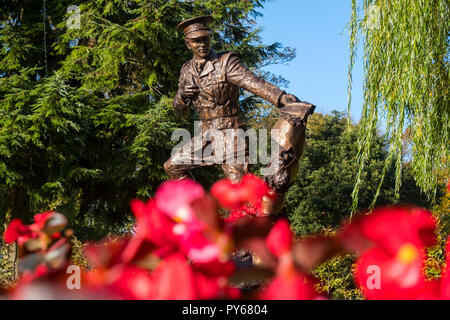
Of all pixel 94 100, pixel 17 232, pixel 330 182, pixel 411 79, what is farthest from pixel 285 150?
pixel 330 182

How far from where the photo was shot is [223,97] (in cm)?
441

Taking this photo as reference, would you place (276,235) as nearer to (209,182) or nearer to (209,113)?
(209,113)

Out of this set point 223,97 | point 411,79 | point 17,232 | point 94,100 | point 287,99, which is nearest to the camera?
point 17,232

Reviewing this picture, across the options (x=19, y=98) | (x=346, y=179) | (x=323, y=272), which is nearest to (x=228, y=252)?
(x=323, y=272)

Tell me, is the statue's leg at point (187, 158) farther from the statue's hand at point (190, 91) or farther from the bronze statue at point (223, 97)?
the statue's hand at point (190, 91)

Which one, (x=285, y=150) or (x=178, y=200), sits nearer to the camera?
(x=178, y=200)

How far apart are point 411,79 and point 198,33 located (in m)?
2.22

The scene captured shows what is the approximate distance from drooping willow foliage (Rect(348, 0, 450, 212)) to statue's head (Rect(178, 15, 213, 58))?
6.59 feet

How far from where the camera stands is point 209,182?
438 inches

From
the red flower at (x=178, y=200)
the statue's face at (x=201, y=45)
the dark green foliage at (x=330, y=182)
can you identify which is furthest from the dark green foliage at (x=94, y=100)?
the red flower at (x=178, y=200)

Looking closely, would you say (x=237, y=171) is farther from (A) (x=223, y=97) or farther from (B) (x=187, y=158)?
(A) (x=223, y=97)

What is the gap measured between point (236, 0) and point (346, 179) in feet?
24.3

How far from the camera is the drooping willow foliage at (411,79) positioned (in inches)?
204

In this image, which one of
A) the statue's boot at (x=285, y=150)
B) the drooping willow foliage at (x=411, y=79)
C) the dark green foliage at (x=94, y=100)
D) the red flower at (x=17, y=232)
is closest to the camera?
the red flower at (x=17, y=232)
